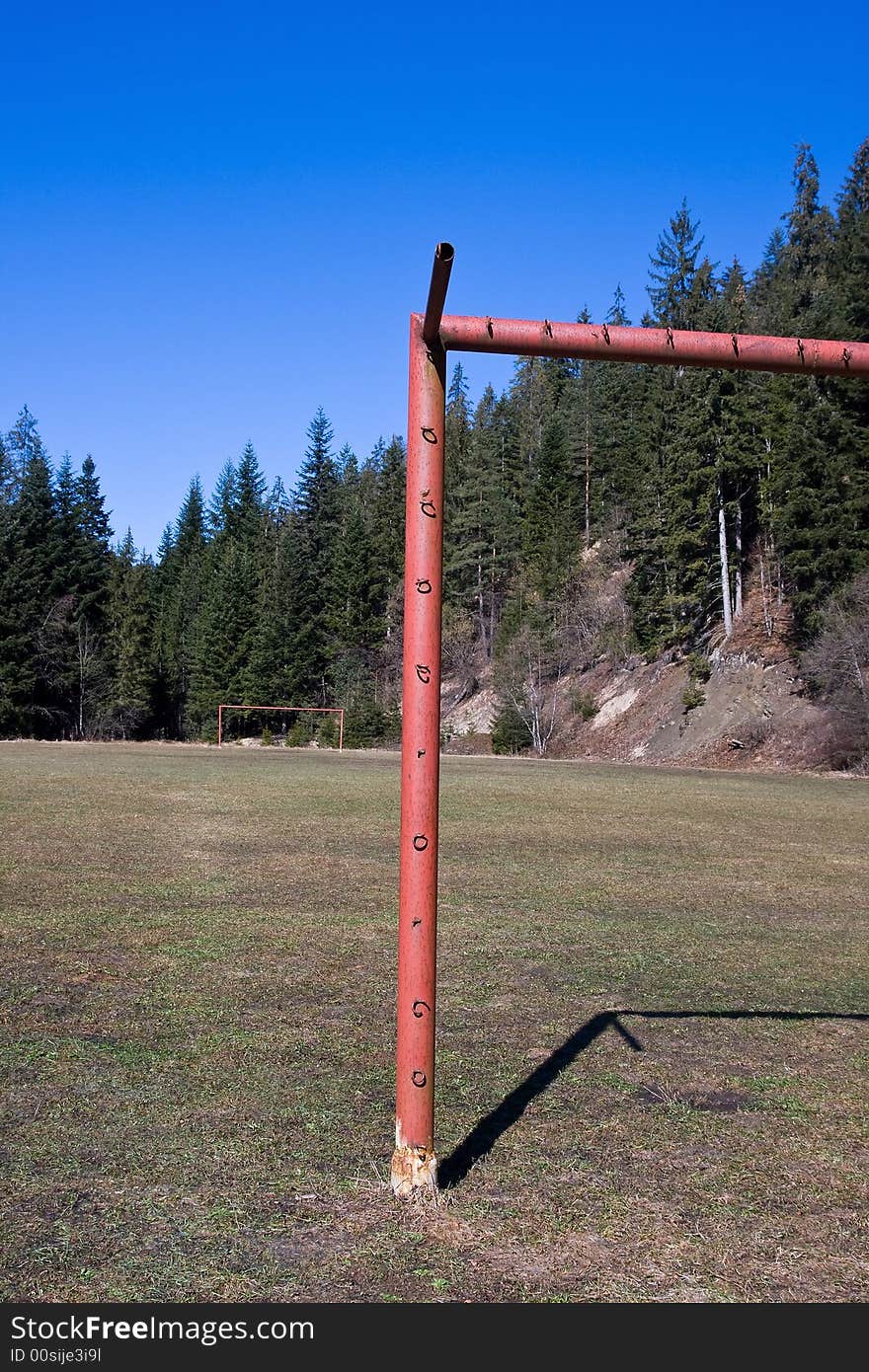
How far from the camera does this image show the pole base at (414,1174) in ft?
10.5

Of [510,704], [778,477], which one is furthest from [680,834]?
[510,704]

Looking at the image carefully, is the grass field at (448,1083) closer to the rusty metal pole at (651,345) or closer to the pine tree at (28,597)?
the rusty metal pole at (651,345)

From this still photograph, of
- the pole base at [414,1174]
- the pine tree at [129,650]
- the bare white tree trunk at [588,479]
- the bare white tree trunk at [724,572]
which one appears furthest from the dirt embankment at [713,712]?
the pole base at [414,1174]

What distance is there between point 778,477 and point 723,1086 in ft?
122

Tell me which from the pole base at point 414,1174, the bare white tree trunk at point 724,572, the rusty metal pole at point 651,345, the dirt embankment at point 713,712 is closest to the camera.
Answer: the pole base at point 414,1174

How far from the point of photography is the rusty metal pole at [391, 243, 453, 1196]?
10.7 ft

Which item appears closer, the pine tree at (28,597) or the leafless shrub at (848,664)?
the leafless shrub at (848,664)

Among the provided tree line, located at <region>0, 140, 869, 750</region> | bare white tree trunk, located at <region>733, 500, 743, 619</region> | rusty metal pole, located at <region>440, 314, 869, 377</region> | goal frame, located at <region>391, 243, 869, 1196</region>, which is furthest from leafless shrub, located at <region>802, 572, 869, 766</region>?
goal frame, located at <region>391, 243, 869, 1196</region>

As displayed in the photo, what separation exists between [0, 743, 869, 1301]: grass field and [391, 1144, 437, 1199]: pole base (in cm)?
6

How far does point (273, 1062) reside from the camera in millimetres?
4520

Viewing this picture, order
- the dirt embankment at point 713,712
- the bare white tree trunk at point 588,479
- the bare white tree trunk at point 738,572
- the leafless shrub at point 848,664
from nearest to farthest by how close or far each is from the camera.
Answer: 1. the leafless shrub at point 848,664
2. the dirt embankment at point 713,712
3. the bare white tree trunk at point 738,572
4. the bare white tree trunk at point 588,479

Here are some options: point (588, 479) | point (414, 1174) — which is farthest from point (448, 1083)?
point (588, 479)

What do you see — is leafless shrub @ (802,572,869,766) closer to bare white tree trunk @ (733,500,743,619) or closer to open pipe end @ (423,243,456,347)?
bare white tree trunk @ (733,500,743,619)
